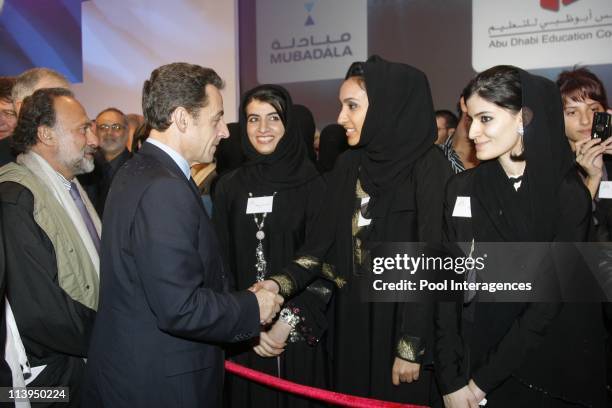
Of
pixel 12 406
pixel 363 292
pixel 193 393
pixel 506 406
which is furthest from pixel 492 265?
pixel 12 406

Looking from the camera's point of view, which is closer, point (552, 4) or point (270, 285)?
point (270, 285)

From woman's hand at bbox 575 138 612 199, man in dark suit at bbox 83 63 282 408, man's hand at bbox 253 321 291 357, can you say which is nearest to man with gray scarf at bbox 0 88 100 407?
man in dark suit at bbox 83 63 282 408

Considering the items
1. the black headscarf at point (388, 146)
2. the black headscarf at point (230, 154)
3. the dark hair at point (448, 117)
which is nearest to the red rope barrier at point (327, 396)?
the black headscarf at point (388, 146)

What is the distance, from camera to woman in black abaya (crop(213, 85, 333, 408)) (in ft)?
10.2

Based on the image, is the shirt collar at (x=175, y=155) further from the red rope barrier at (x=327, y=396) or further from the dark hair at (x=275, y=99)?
the dark hair at (x=275, y=99)

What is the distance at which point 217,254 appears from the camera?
6.94 feet

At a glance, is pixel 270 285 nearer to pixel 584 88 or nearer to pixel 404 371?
pixel 404 371

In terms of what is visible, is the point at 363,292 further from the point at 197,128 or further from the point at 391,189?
the point at 197,128

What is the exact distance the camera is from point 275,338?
10.0ft

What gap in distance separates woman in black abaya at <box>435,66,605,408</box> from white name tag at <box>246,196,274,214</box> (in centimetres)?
129

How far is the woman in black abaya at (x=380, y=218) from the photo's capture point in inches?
102

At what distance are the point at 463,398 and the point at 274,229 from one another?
1448mm

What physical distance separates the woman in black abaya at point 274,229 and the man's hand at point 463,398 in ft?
3.36

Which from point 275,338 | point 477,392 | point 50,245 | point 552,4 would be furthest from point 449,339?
point 552,4
